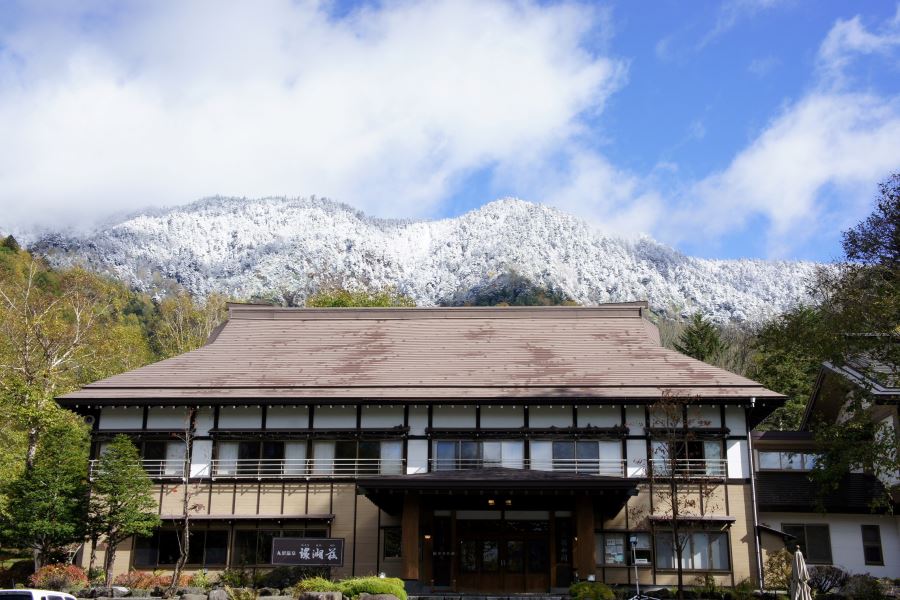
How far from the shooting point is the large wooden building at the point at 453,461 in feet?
86.5

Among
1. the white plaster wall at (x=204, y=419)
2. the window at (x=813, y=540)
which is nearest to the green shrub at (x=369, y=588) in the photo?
the white plaster wall at (x=204, y=419)

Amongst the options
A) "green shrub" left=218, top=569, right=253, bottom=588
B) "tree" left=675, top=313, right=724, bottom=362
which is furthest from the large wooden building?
"tree" left=675, top=313, right=724, bottom=362

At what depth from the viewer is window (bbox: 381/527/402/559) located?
27.1 meters

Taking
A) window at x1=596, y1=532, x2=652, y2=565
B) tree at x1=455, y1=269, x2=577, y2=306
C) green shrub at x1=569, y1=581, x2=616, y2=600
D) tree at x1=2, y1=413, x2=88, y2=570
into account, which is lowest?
green shrub at x1=569, y1=581, x2=616, y2=600

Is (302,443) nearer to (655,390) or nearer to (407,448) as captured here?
(407,448)

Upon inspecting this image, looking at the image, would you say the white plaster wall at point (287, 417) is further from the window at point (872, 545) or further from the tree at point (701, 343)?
the tree at point (701, 343)

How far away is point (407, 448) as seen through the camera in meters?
27.9

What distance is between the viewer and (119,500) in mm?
25250

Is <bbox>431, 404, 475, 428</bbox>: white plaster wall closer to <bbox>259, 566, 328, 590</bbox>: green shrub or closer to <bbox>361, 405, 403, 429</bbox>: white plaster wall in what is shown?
<bbox>361, 405, 403, 429</bbox>: white plaster wall

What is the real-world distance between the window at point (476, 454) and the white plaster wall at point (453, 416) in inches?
22.1

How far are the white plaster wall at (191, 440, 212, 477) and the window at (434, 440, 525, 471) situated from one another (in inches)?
297

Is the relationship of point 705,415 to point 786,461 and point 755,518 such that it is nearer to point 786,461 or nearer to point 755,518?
point 755,518

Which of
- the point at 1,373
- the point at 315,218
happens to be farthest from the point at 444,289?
the point at 1,373

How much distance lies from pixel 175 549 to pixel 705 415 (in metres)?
17.8
